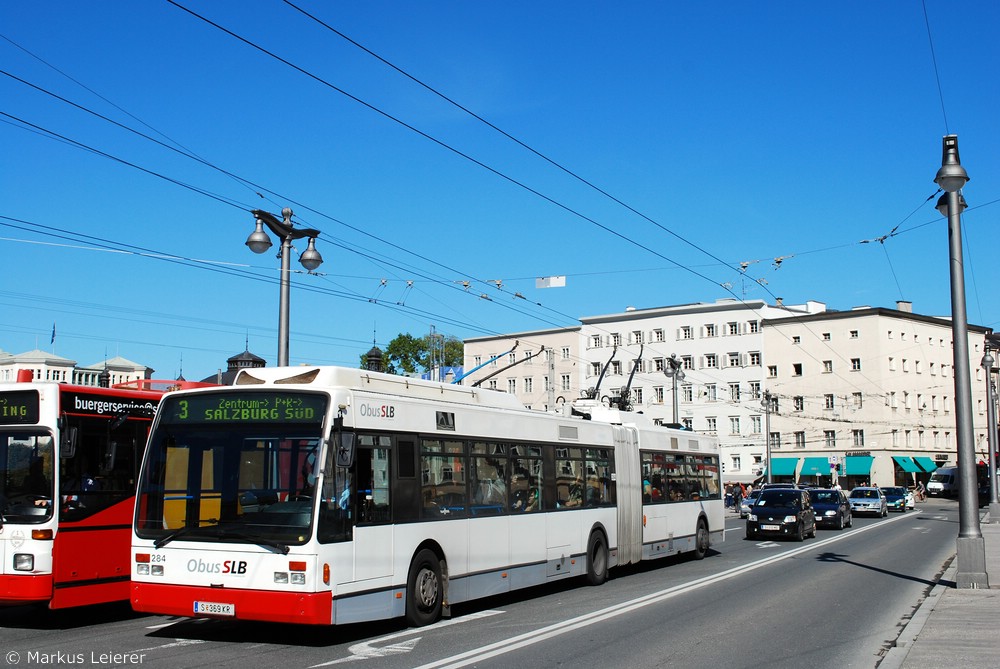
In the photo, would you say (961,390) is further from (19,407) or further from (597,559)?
(19,407)

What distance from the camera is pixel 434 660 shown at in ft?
30.9

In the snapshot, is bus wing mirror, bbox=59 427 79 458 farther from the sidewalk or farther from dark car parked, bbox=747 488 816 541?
dark car parked, bbox=747 488 816 541

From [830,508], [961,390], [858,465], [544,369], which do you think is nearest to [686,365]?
[544,369]

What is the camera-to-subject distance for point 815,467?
77312 mm

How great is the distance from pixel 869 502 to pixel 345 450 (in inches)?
1700

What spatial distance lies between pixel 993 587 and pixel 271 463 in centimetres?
1083

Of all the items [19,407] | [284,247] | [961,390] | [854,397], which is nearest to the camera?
[19,407]

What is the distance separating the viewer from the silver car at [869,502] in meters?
47.9

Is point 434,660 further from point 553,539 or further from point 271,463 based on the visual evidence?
point 553,539

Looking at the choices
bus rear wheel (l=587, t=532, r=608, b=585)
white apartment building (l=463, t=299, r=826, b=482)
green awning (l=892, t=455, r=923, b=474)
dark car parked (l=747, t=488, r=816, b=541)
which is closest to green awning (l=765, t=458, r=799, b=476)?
white apartment building (l=463, t=299, r=826, b=482)

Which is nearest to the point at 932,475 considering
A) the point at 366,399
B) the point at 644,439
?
the point at 644,439

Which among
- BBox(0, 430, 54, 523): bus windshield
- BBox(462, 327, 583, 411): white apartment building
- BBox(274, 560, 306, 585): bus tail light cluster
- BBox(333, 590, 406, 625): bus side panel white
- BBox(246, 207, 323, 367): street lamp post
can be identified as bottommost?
BBox(333, 590, 406, 625): bus side panel white

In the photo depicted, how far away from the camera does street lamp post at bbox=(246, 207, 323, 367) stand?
17.8 metres

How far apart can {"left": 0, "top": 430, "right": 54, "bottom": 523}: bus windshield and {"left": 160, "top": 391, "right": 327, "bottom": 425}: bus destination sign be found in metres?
1.70
